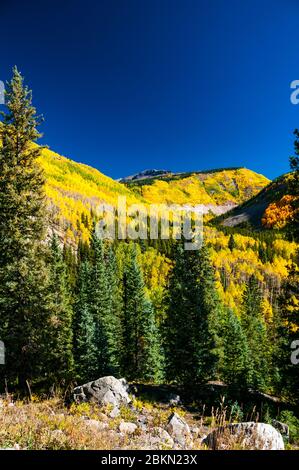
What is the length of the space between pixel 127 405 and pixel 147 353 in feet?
94.0

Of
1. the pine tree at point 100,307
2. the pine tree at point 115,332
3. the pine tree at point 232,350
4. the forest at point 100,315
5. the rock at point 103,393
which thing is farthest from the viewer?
the pine tree at point 232,350

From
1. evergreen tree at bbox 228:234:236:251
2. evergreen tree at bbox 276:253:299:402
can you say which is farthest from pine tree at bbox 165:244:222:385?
evergreen tree at bbox 228:234:236:251

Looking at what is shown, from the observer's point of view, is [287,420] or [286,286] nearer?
[287,420]

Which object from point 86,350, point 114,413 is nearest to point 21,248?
point 114,413

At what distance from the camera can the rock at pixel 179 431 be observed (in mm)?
7503

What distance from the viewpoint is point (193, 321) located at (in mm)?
25641

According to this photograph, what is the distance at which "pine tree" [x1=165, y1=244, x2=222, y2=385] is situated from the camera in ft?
82.4

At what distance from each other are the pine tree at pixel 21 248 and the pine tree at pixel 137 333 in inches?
869

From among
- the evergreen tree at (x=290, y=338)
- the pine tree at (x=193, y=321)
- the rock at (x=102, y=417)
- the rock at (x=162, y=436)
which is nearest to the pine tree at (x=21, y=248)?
the rock at (x=102, y=417)

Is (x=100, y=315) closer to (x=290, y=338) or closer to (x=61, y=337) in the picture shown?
(x=61, y=337)

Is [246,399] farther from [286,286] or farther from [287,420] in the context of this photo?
[286,286]

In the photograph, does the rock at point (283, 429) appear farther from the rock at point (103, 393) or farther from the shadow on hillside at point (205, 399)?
the rock at point (103, 393)

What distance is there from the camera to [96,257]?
4184cm
